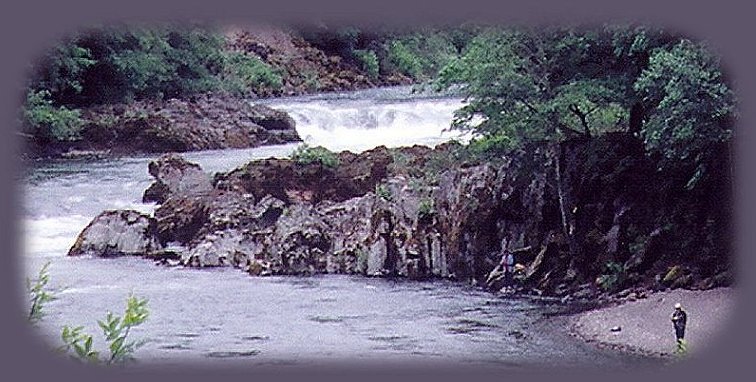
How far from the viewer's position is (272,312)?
14.0 metres

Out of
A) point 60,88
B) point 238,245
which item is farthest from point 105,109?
point 238,245

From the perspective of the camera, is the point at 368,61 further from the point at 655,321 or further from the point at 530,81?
the point at 655,321

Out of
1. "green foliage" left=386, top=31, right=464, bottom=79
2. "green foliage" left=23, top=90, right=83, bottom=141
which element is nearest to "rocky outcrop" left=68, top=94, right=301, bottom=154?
"green foliage" left=23, top=90, right=83, bottom=141

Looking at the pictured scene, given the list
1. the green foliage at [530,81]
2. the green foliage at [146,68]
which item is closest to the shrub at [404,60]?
the green foliage at [530,81]

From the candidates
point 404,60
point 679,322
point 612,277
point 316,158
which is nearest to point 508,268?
point 612,277

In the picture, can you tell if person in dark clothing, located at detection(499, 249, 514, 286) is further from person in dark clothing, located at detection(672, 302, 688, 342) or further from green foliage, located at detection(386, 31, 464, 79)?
person in dark clothing, located at detection(672, 302, 688, 342)

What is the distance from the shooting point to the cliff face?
47.6 feet

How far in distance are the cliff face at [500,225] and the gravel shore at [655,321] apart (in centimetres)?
45

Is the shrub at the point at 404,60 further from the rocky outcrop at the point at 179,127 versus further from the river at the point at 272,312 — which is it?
the rocky outcrop at the point at 179,127

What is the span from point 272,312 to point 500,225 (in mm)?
3798

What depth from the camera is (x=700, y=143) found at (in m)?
12.3

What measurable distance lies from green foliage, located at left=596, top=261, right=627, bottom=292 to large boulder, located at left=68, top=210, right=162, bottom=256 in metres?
6.71

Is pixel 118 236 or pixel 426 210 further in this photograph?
pixel 118 236

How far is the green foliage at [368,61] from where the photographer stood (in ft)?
68.5
